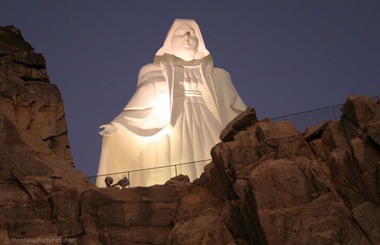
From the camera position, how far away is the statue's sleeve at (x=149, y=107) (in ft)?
84.1

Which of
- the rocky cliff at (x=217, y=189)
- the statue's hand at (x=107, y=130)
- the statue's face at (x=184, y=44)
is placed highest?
the statue's face at (x=184, y=44)

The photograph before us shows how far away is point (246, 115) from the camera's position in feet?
63.1

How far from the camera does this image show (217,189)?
60.1ft

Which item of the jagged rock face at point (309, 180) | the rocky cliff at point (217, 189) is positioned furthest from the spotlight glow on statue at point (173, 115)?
the jagged rock face at point (309, 180)

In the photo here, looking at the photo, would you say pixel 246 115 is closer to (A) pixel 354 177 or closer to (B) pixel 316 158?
(B) pixel 316 158

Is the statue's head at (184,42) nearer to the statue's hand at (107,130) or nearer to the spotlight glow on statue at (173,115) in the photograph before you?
the spotlight glow on statue at (173,115)

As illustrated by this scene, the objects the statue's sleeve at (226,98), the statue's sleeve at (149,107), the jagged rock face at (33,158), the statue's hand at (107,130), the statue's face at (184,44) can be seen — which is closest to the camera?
the jagged rock face at (33,158)

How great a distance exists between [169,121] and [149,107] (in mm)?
1343

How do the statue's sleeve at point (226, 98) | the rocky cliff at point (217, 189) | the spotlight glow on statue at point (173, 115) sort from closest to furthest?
the rocky cliff at point (217, 189) → the spotlight glow on statue at point (173, 115) → the statue's sleeve at point (226, 98)

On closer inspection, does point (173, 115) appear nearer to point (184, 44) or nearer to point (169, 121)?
point (169, 121)

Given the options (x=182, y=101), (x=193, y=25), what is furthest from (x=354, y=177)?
(x=193, y=25)

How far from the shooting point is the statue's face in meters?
27.8

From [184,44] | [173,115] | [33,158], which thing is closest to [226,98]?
[184,44]

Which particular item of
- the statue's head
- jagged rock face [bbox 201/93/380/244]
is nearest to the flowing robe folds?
the statue's head
